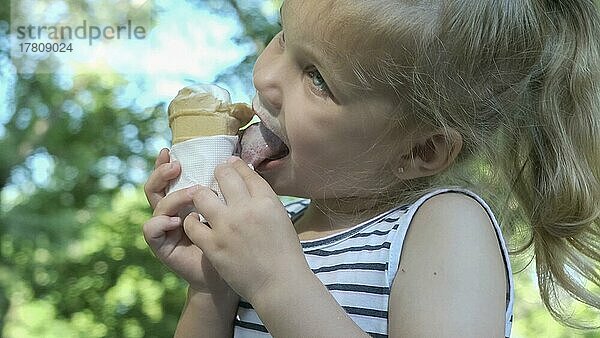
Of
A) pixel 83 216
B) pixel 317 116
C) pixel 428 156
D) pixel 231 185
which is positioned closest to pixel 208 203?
pixel 231 185

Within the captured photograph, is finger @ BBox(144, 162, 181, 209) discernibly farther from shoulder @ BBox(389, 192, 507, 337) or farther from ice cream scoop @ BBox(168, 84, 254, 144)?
shoulder @ BBox(389, 192, 507, 337)

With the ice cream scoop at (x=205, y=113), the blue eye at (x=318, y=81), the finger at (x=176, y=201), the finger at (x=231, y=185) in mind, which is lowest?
the finger at (x=176, y=201)

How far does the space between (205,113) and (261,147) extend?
0.07m

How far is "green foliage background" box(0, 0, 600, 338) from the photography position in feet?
6.20

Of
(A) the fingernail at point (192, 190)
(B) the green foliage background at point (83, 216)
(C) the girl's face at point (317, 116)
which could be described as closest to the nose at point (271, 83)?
(C) the girl's face at point (317, 116)

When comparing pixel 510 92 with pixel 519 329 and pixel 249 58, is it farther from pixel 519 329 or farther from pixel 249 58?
pixel 519 329

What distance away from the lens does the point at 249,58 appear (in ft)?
6.08

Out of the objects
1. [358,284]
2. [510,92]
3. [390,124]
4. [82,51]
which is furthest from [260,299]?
[82,51]

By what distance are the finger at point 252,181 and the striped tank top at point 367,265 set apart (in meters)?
0.11

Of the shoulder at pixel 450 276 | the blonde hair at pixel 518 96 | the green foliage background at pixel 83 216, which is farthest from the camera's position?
the green foliage background at pixel 83 216

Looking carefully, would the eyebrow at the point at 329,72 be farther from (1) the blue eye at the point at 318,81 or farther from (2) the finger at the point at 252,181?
(2) the finger at the point at 252,181

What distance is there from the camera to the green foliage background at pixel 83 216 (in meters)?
1.89

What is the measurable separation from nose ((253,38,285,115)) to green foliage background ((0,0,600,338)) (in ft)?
3.27

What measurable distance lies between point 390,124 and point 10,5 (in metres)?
1.29
